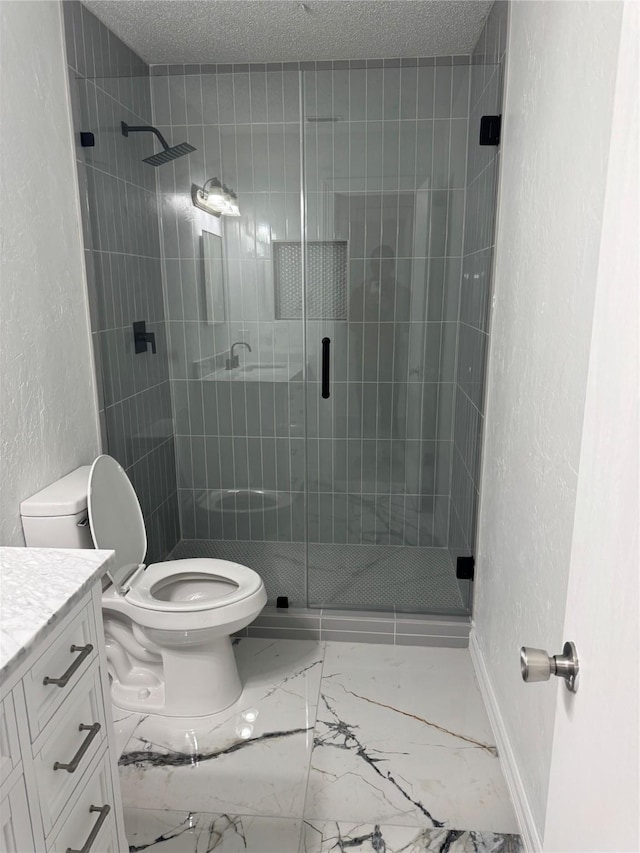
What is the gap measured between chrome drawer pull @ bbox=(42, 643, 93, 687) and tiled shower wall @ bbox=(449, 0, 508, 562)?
5.36 ft

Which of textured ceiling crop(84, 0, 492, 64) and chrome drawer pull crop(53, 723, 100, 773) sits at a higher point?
textured ceiling crop(84, 0, 492, 64)

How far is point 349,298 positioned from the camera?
8.71ft

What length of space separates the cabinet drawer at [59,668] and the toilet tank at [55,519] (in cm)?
76

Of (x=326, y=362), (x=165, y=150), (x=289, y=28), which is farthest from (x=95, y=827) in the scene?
(x=289, y=28)

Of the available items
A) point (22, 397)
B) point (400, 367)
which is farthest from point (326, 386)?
point (22, 397)

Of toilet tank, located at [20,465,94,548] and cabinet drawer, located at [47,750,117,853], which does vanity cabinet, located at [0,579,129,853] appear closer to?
cabinet drawer, located at [47,750,117,853]

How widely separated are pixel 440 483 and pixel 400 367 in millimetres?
591

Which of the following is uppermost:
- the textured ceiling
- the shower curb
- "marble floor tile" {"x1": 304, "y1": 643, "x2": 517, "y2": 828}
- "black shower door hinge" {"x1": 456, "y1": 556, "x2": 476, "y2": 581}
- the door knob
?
the textured ceiling

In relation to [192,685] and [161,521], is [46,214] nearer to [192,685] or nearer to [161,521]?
[161,521]

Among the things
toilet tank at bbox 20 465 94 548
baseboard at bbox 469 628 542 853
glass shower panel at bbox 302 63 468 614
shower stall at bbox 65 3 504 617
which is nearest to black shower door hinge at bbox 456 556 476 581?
shower stall at bbox 65 3 504 617

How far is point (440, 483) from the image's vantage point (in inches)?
113

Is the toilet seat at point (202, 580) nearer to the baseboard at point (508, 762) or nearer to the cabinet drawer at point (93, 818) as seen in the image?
the cabinet drawer at point (93, 818)

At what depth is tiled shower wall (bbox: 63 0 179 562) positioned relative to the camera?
2.30 m

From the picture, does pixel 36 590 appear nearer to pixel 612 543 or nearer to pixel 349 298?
pixel 612 543
